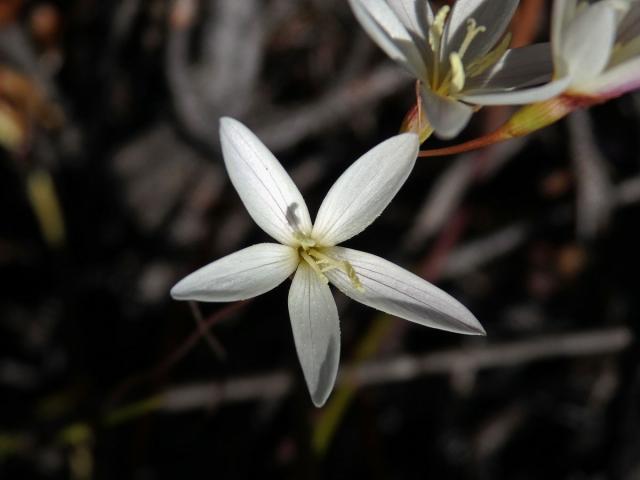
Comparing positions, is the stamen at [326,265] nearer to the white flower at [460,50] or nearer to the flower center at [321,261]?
the flower center at [321,261]

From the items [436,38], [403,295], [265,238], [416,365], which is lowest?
[416,365]

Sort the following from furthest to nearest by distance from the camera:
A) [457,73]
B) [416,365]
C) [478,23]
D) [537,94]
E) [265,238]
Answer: [265,238] < [416,365] < [478,23] < [457,73] < [537,94]

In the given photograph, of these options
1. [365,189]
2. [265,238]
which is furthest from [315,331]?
[265,238]

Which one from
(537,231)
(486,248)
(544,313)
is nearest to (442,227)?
(486,248)

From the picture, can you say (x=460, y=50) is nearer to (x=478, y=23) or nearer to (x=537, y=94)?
(x=478, y=23)

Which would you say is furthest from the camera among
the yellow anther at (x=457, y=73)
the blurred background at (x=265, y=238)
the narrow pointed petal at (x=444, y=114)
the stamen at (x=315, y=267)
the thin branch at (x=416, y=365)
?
the blurred background at (x=265, y=238)

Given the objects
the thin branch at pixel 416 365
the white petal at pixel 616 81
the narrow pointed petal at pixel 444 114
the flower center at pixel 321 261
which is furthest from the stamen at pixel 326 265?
the thin branch at pixel 416 365

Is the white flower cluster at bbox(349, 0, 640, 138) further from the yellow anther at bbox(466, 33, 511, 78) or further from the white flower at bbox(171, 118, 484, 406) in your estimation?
the white flower at bbox(171, 118, 484, 406)
